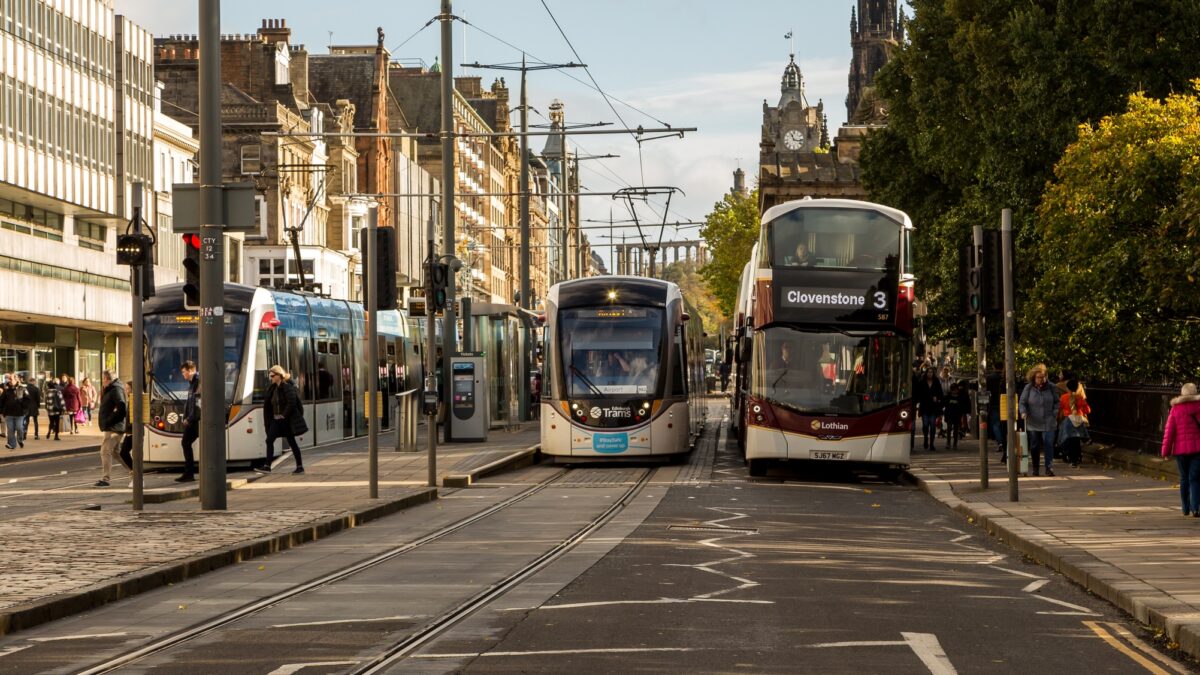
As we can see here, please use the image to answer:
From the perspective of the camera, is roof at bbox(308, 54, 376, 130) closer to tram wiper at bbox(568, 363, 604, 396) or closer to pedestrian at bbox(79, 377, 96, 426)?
pedestrian at bbox(79, 377, 96, 426)

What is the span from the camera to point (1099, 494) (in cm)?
2353

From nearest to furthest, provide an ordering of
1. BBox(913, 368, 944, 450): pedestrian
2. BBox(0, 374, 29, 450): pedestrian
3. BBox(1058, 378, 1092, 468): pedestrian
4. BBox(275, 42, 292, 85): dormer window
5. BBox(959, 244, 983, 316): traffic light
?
1. BBox(959, 244, 983, 316): traffic light
2. BBox(1058, 378, 1092, 468): pedestrian
3. BBox(913, 368, 944, 450): pedestrian
4. BBox(0, 374, 29, 450): pedestrian
5. BBox(275, 42, 292, 85): dormer window

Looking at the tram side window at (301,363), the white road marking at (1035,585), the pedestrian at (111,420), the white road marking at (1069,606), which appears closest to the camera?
the white road marking at (1069,606)

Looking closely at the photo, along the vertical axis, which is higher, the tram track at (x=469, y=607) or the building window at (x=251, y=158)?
the building window at (x=251, y=158)

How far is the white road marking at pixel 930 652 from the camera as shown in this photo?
382 inches

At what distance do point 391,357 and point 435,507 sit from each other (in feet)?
91.3

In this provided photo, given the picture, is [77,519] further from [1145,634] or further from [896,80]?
[896,80]

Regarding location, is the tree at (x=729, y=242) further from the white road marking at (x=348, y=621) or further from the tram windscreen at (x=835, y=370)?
the white road marking at (x=348, y=621)

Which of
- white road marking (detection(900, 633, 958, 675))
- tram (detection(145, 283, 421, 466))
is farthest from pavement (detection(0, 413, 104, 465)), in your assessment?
white road marking (detection(900, 633, 958, 675))

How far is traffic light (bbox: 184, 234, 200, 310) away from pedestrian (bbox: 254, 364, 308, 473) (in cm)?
826

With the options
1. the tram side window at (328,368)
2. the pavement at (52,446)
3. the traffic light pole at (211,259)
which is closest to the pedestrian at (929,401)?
the tram side window at (328,368)

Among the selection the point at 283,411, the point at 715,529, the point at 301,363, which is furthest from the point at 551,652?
the point at 301,363

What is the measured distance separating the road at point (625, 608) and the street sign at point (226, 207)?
3609 mm

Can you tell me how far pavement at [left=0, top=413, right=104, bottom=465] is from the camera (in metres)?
40.2
